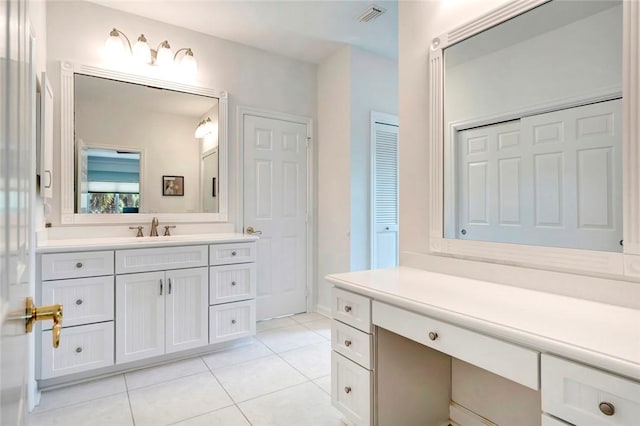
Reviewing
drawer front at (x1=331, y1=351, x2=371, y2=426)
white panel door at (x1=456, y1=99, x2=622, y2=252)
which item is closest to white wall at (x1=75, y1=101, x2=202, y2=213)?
drawer front at (x1=331, y1=351, x2=371, y2=426)

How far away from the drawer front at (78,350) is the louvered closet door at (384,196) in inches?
92.7

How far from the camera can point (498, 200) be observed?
1713 millimetres

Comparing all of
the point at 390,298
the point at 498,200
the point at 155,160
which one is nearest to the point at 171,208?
the point at 155,160

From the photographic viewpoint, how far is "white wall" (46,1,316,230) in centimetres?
262

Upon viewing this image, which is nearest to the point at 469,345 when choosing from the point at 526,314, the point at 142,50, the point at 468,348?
the point at 468,348

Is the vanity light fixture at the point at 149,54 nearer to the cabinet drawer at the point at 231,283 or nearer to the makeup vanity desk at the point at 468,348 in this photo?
the cabinet drawer at the point at 231,283

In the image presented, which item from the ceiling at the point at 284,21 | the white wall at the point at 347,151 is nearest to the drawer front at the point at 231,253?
the white wall at the point at 347,151

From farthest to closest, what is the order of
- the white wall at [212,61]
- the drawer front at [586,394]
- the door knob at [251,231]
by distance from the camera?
the door knob at [251,231]
the white wall at [212,61]
the drawer front at [586,394]

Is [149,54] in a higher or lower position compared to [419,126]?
higher

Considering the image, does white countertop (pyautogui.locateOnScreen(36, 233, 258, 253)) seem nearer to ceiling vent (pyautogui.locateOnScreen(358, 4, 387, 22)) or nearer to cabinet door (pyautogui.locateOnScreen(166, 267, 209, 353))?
cabinet door (pyautogui.locateOnScreen(166, 267, 209, 353))

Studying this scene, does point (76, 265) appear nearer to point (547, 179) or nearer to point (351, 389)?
point (351, 389)

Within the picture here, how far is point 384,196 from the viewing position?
3697mm

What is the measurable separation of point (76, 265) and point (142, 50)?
68.7 inches

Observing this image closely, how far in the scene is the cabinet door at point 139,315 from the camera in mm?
2338
